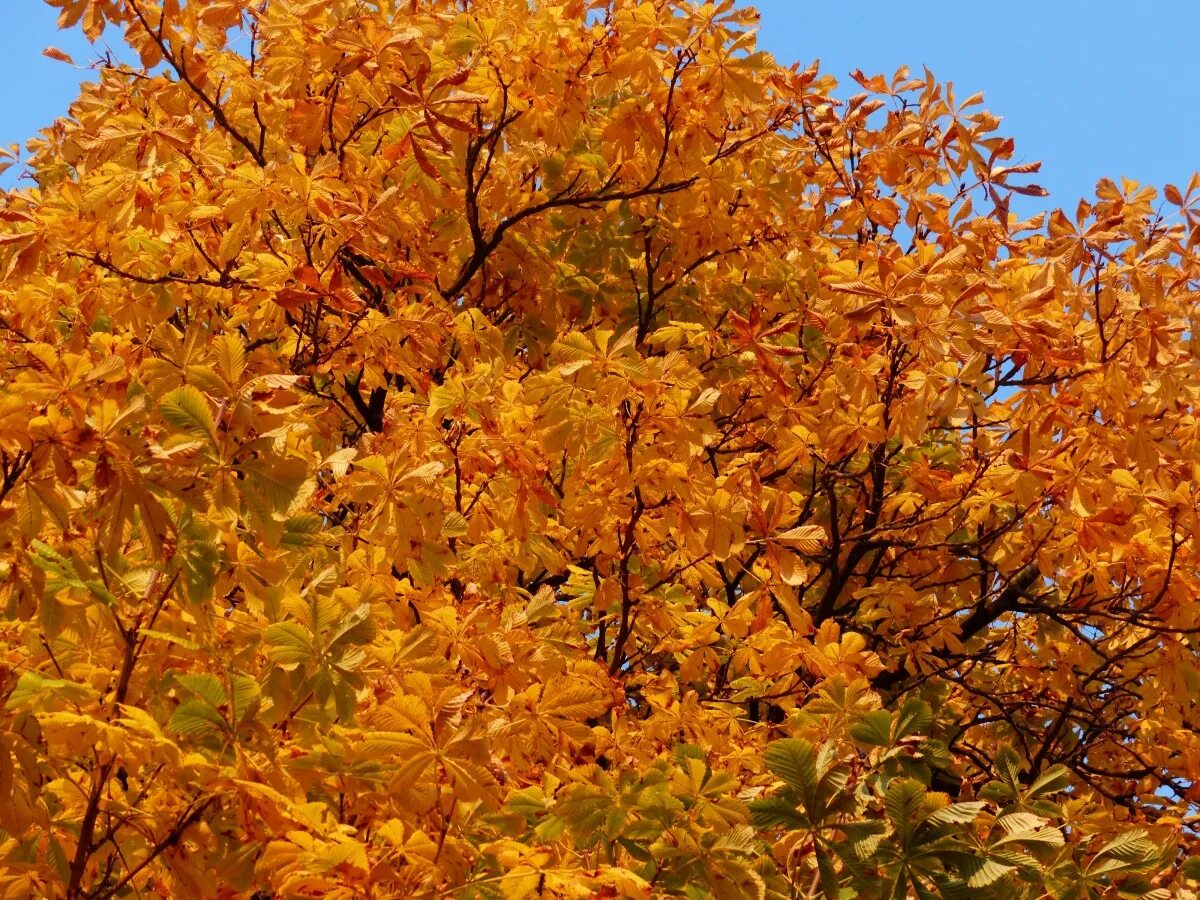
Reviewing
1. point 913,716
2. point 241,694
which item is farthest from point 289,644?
point 913,716

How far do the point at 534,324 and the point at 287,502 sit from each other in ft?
15.0

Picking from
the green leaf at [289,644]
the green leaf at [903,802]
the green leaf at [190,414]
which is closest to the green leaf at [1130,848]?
the green leaf at [903,802]

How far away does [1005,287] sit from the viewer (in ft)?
18.9

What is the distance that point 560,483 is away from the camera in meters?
5.73

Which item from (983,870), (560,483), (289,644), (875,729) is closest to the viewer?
(289,644)

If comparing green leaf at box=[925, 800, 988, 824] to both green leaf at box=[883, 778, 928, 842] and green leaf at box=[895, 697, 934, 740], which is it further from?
green leaf at box=[895, 697, 934, 740]

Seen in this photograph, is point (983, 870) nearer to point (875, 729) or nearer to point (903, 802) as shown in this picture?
point (903, 802)

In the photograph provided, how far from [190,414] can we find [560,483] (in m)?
2.73

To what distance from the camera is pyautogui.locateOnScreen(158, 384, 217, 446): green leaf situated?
3129 mm

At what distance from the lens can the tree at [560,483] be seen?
325 cm

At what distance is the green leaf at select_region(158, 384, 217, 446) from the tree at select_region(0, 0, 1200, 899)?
2 centimetres

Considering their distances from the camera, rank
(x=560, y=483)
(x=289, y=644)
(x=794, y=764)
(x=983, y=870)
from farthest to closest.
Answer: (x=560, y=483) → (x=794, y=764) → (x=983, y=870) → (x=289, y=644)

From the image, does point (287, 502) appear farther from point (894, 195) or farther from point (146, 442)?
point (894, 195)

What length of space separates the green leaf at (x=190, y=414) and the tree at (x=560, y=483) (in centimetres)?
2
